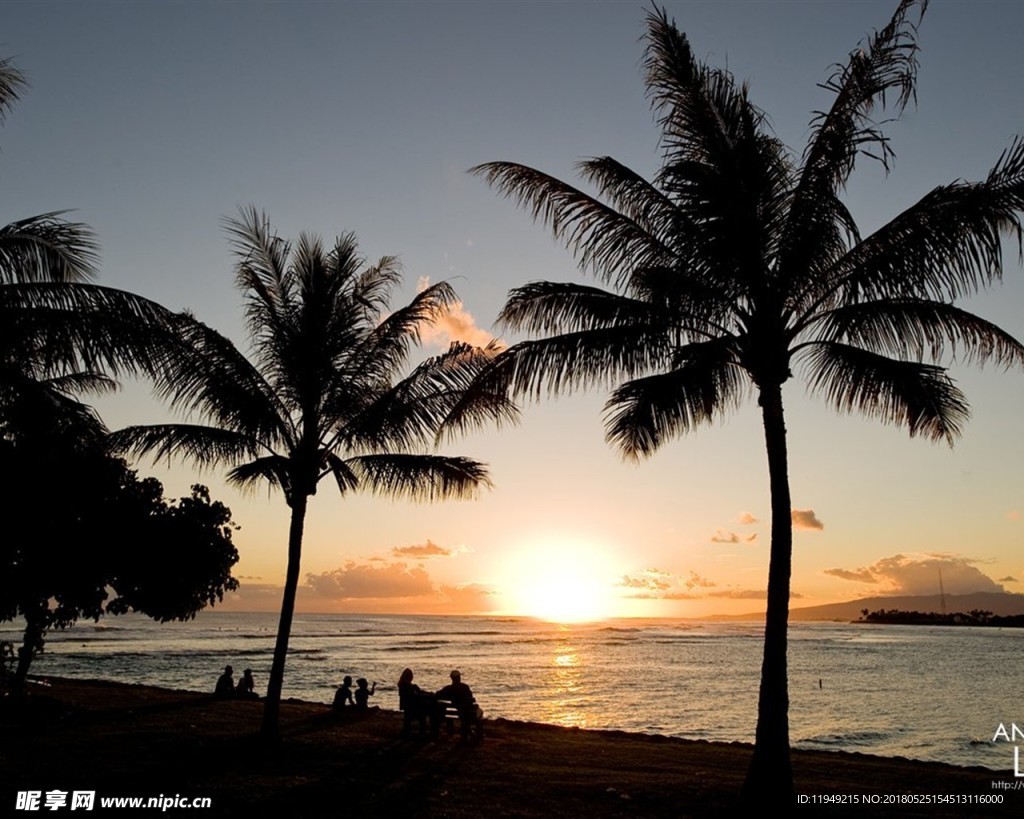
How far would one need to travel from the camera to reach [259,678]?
4569 centimetres

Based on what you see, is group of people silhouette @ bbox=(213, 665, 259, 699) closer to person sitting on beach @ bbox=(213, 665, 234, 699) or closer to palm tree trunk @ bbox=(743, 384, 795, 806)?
person sitting on beach @ bbox=(213, 665, 234, 699)

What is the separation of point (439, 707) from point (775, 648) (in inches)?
296

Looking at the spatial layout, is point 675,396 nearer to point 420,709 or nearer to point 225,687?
point 420,709

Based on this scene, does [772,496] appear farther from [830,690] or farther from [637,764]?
[830,690]

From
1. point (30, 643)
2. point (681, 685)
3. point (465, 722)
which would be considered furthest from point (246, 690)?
point (681, 685)

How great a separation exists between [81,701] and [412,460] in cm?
1067

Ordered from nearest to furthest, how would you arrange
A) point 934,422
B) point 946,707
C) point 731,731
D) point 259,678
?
point 934,422 → point 731,731 → point 946,707 → point 259,678

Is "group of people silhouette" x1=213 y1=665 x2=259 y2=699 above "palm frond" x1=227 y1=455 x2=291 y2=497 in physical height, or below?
below

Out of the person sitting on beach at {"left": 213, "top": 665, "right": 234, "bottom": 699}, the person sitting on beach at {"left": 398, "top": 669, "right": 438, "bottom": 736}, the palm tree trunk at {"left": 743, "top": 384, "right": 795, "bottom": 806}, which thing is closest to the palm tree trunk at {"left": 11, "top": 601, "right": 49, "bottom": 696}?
the person sitting on beach at {"left": 213, "top": 665, "right": 234, "bottom": 699}

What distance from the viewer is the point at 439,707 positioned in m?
14.4

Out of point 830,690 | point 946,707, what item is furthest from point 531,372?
point 830,690

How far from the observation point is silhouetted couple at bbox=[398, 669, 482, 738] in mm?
14250

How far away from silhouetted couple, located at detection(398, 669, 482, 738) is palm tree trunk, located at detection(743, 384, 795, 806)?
642 centimetres

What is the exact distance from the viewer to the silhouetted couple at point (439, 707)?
14.2m
